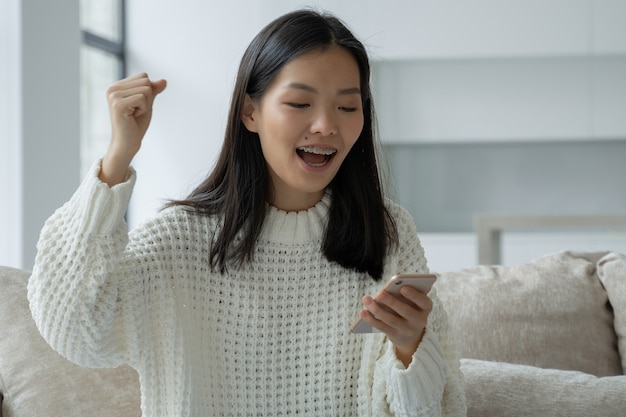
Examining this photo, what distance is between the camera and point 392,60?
6359 millimetres

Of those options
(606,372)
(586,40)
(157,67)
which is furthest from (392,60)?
(606,372)

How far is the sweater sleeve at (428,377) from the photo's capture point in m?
1.54

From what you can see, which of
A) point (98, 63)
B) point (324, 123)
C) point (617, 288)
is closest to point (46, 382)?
point (324, 123)

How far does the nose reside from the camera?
151 centimetres

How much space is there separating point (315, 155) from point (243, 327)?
→ 33 cm

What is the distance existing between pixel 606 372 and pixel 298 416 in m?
0.74

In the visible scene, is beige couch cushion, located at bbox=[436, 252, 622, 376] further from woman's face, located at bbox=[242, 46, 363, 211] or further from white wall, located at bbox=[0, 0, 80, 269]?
white wall, located at bbox=[0, 0, 80, 269]

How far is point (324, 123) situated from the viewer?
1.51 metres

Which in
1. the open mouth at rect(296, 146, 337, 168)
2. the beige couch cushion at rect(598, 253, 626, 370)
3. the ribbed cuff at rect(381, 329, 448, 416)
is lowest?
the ribbed cuff at rect(381, 329, 448, 416)

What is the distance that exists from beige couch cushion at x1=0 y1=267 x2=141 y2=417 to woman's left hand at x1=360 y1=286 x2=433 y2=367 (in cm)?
62

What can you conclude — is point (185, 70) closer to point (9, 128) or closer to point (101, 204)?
point (9, 128)

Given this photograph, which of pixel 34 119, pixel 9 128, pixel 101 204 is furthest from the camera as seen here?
pixel 34 119

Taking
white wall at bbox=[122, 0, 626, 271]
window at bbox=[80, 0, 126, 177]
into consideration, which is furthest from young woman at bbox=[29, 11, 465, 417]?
window at bbox=[80, 0, 126, 177]

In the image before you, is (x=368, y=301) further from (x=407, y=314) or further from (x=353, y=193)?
(x=353, y=193)
